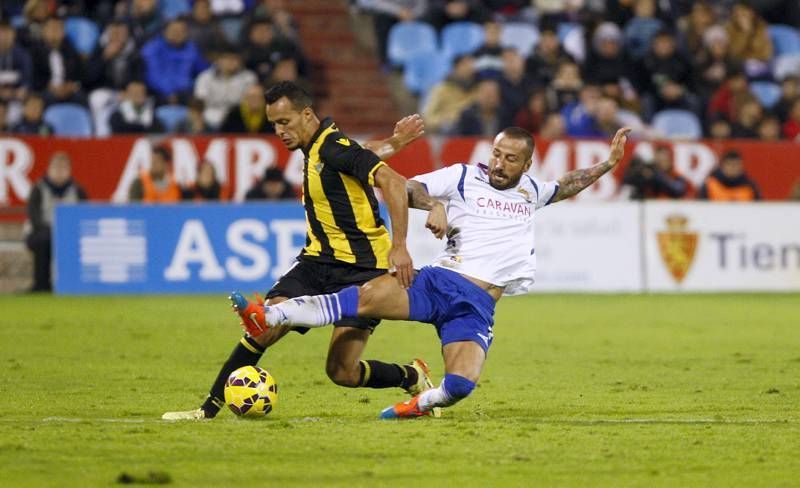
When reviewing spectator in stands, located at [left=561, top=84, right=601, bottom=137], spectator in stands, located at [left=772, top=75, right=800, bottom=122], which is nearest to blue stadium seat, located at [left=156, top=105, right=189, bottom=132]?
spectator in stands, located at [left=561, top=84, right=601, bottom=137]

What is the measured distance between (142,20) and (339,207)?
1406cm

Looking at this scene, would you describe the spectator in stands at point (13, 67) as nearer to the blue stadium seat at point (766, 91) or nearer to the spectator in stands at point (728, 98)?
the spectator in stands at point (728, 98)

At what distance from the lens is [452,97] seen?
71.9 feet

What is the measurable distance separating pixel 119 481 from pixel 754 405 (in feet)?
14.9

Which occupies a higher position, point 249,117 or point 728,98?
point 728,98

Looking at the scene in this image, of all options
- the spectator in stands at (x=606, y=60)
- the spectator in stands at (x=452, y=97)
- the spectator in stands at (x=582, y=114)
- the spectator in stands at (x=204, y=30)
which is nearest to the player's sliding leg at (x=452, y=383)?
the spectator in stands at (x=452, y=97)

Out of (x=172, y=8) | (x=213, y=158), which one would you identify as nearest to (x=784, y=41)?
(x=172, y=8)

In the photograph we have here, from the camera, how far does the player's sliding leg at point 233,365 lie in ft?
27.9

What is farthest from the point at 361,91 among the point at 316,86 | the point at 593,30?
the point at 593,30

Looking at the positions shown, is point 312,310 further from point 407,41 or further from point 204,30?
point 407,41

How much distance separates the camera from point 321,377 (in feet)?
36.4

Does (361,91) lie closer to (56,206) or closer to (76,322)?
(56,206)

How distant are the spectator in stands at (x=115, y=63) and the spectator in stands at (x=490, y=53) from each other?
5.03m

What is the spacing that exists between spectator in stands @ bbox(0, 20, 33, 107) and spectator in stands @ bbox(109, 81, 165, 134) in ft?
4.48
